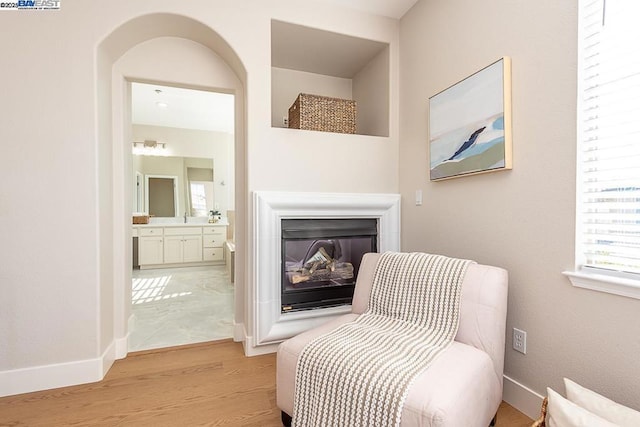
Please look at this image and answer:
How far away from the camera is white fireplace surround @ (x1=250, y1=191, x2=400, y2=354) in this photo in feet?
7.28

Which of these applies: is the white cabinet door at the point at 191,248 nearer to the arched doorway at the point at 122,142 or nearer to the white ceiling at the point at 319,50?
the arched doorway at the point at 122,142

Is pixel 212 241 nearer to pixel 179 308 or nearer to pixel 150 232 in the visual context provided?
pixel 150 232

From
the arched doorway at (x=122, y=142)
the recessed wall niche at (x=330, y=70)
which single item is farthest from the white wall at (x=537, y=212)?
the arched doorway at (x=122, y=142)

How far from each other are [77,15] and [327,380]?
2.57 meters

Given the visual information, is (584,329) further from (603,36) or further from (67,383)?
(67,383)

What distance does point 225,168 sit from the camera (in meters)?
6.02

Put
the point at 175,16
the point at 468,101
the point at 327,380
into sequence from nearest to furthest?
the point at 327,380, the point at 468,101, the point at 175,16

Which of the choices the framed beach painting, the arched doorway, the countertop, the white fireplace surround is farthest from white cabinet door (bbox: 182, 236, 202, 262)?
the framed beach painting

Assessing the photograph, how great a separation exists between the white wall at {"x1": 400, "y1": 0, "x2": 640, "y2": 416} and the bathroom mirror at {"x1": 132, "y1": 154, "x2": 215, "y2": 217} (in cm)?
493

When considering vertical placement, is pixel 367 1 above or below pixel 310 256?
above

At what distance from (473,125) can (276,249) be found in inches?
62.0

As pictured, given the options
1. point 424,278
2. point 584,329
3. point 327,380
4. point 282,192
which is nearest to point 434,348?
point 424,278

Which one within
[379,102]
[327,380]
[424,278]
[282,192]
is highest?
[379,102]

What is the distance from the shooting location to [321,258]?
2537 millimetres
